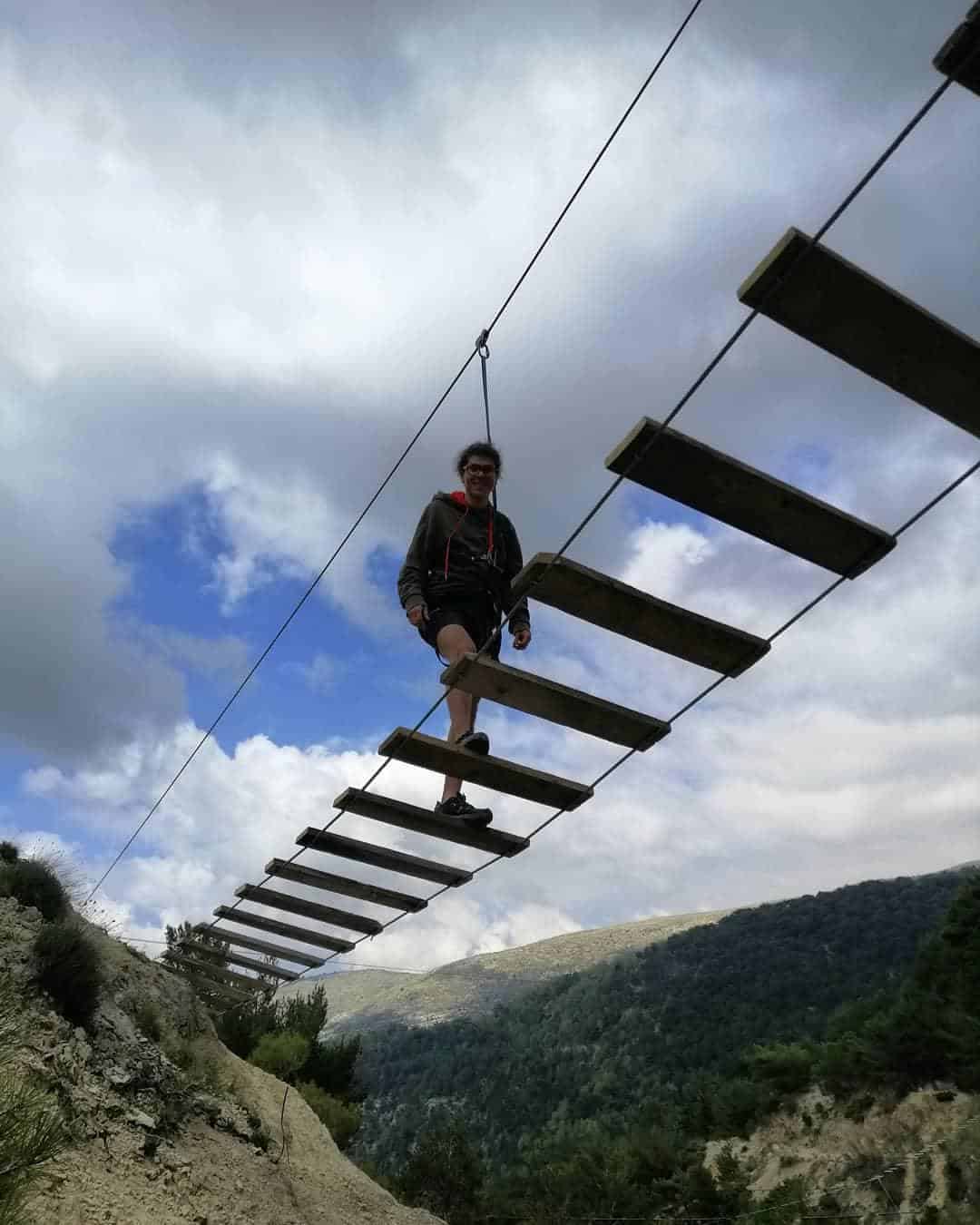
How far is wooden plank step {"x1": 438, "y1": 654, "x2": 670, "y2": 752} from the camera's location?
4504 millimetres

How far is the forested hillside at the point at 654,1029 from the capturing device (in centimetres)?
6028

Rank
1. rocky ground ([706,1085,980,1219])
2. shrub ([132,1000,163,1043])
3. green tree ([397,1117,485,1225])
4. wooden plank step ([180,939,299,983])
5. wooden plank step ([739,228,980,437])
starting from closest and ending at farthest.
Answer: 1. wooden plank step ([739,228,980,437])
2. wooden plank step ([180,939,299,983])
3. shrub ([132,1000,163,1043])
4. rocky ground ([706,1085,980,1219])
5. green tree ([397,1117,485,1225])

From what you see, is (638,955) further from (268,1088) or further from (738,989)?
(268,1088)

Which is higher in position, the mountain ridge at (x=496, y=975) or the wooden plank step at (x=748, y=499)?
the mountain ridge at (x=496, y=975)

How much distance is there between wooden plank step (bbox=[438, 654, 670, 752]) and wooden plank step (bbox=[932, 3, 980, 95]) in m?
2.74

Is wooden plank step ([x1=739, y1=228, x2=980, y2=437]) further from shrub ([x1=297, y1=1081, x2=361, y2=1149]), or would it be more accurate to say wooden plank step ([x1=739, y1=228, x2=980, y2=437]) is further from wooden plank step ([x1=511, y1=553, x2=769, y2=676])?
shrub ([x1=297, y1=1081, x2=361, y2=1149])

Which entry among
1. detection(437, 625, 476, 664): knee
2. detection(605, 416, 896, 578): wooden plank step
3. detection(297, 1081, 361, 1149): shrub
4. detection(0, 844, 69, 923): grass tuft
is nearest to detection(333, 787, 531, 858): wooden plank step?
detection(437, 625, 476, 664): knee

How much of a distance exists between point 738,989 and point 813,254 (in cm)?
7730

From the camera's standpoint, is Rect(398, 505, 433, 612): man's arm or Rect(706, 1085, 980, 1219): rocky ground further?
Rect(706, 1085, 980, 1219): rocky ground

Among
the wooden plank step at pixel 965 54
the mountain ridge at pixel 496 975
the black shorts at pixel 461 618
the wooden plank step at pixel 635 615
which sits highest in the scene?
the mountain ridge at pixel 496 975

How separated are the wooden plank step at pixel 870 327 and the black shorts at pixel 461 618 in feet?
9.08

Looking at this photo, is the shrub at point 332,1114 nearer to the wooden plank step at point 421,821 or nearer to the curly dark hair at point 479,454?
the wooden plank step at point 421,821

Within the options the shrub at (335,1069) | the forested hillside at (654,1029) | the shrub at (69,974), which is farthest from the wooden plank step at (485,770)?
the forested hillside at (654,1029)

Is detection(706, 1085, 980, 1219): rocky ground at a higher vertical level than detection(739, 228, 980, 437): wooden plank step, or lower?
higher
